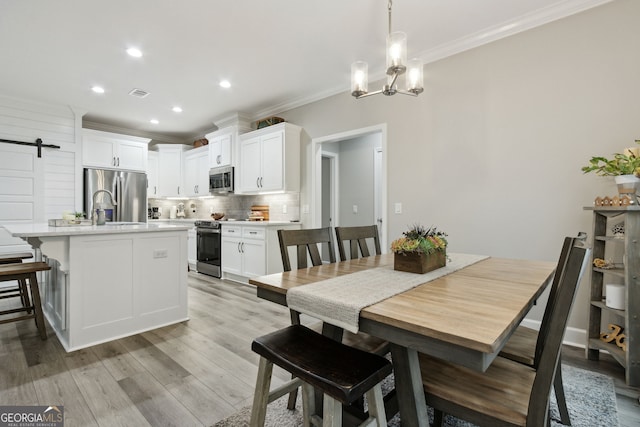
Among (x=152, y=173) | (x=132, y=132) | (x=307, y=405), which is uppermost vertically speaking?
(x=132, y=132)

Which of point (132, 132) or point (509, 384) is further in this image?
point (132, 132)

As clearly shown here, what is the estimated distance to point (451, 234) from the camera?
314 centimetres

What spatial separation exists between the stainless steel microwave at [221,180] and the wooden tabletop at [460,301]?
393cm

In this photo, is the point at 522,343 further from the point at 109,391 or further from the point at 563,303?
the point at 109,391

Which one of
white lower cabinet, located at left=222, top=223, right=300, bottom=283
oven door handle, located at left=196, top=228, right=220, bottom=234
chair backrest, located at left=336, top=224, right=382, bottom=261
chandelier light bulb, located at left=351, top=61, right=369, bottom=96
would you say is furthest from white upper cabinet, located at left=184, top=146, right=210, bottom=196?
chandelier light bulb, located at left=351, top=61, right=369, bottom=96

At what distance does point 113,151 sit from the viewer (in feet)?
18.0

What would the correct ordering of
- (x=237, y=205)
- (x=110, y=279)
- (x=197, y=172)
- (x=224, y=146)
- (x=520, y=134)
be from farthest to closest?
(x=197, y=172) → (x=237, y=205) → (x=224, y=146) → (x=520, y=134) → (x=110, y=279)

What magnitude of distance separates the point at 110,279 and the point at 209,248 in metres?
2.57

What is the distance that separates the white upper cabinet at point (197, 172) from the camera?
6.00 meters

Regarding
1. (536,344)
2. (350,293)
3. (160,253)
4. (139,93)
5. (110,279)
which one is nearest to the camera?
(350,293)

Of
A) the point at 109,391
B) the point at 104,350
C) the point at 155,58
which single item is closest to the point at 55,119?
the point at 155,58

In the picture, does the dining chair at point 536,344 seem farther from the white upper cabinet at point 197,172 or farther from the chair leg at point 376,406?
the white upper cabinet at point 197,172

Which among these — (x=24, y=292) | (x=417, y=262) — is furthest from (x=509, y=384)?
(x=24, y=292)

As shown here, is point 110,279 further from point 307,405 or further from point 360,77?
point 360,77
